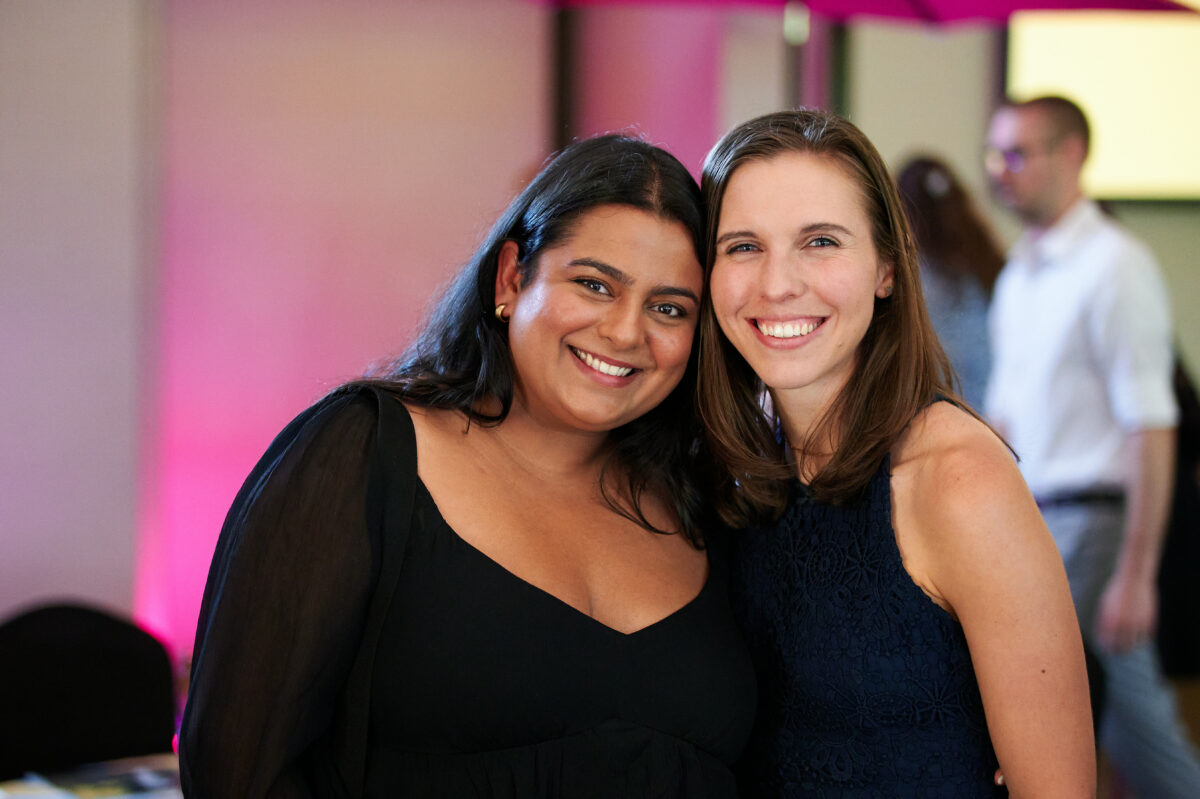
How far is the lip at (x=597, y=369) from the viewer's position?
176cm

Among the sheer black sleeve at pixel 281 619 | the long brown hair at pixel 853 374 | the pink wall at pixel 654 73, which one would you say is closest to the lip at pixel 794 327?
the long brown hair at pixel 853 374

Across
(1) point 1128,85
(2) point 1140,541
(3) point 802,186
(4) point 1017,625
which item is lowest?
(2) point 1140,541

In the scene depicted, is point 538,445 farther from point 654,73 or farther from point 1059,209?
point 654,73

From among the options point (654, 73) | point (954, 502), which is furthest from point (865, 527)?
point (654, 73)

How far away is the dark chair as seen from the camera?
2217mm

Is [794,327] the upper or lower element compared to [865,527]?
upper

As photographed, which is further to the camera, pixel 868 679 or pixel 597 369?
pixel 597 369

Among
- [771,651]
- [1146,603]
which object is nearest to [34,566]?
[771,651]

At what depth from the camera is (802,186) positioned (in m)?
1.67

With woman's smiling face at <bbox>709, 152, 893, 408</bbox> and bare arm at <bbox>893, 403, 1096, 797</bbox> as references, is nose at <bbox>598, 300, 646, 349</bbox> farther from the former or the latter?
bare arm at <bbox>893, 403, 1096, 797</bbox>

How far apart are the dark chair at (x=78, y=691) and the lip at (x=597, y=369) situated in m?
1.23

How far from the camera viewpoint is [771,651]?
177 centimetres

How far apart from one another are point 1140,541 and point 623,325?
1.96 metres

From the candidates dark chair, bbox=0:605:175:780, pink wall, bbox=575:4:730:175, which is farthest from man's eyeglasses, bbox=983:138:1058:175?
dark chair, bbox=0:605:175:780
